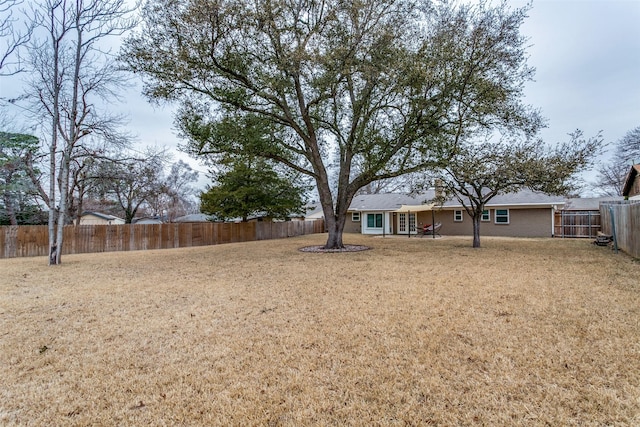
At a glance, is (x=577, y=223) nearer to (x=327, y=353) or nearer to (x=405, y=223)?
(x=405, y=223)

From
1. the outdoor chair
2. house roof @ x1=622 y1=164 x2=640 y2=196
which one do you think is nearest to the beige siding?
the outdoor chair

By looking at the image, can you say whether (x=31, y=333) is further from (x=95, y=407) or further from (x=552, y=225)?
(x=552, y=225)

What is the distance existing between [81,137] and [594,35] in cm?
1738

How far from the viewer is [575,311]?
4.27 meters

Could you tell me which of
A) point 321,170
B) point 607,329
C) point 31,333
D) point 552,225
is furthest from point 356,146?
point 552,225

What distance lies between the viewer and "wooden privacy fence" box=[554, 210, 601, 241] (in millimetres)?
17484

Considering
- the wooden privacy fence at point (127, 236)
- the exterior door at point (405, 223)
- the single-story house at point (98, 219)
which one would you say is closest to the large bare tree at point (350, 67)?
the wooden privacy fence at point (127, 236)

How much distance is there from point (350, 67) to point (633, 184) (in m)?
18.5

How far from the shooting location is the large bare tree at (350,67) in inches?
357

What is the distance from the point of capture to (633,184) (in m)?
17.1

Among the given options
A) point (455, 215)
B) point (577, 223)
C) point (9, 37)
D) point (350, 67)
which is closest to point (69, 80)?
point (9, 37)

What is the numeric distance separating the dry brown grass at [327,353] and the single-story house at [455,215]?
1130 centimetres

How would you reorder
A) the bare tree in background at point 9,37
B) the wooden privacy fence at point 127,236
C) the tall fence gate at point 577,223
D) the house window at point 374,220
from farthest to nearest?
the house window at point 374,220 < the tall fence gate at point 577,223 < the wooden privacy fence at point 127,236 < the bare tree in background at point 9,37

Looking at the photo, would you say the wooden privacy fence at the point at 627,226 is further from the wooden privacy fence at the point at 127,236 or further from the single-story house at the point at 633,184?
the wooden privacy fence at the point at 127,236
